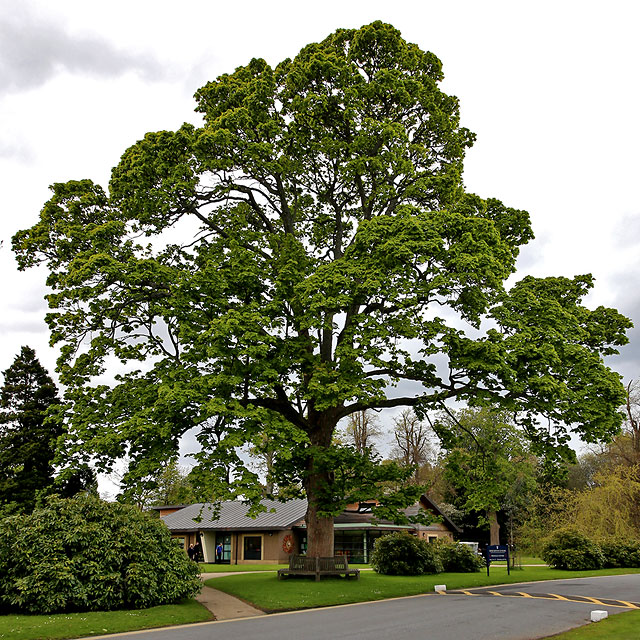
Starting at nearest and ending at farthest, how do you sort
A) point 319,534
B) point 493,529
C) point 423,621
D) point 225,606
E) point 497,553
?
1. point 423,621
2. point 225,606
3. point 319,534
4. point 497,553
5. point 493,529

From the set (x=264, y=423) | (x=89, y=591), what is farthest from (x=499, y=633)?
(x=89, y=591)

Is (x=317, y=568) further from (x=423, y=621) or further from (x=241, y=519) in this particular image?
(x=241, y=519)

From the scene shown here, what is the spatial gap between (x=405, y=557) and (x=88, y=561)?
1558cm

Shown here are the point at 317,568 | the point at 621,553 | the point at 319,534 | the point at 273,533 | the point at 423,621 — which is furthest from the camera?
the point at 273,533

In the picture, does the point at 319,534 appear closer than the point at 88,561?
No

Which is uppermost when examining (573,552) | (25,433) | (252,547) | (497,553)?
(25,433)

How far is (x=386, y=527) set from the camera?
39875 millimetres

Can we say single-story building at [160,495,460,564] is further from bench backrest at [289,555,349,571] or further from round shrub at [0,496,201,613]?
round shrub at [0,496,201,613]

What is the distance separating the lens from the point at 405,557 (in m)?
26.1

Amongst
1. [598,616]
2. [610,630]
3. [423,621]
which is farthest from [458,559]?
[610,630]

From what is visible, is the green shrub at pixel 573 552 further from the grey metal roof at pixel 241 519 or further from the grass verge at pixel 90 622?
the grass verge at pixel 90 622

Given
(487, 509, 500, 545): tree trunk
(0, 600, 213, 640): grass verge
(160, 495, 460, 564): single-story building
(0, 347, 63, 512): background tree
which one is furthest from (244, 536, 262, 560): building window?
(0, 600, 213, 640): grass verge

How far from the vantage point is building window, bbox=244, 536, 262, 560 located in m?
38.6

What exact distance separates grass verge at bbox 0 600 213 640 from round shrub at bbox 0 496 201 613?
49 cm
